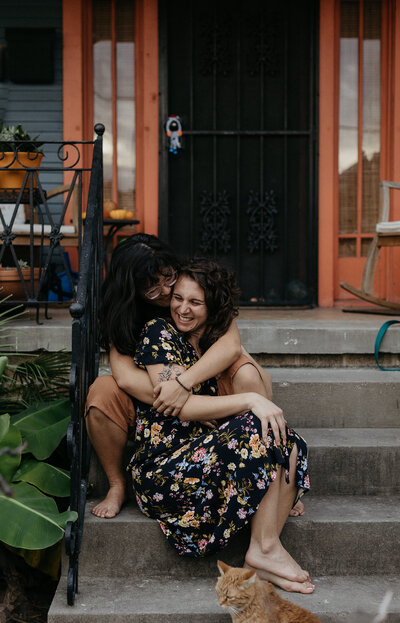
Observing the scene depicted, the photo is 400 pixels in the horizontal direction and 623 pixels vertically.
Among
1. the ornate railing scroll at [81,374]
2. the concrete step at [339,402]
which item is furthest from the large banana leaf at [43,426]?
the concrete step at [339,402]

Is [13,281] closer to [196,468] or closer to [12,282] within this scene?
[12,282]

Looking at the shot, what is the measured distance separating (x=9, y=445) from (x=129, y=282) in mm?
808

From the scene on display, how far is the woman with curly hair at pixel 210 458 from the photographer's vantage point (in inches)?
96.4

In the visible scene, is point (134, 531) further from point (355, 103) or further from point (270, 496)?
point (355, 103)

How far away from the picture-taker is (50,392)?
347 cm

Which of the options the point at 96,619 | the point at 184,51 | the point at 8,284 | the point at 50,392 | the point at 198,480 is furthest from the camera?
the point at 184,51

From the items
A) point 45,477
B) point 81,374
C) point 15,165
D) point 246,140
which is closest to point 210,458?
point 81,374

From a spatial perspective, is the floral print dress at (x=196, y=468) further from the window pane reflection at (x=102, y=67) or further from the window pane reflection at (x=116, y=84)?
the window pane reflection at (x=102, y=67)

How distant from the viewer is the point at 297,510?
2.72 m

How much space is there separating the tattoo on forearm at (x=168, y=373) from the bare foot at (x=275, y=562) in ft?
2.24

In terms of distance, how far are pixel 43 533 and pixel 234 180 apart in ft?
12.9

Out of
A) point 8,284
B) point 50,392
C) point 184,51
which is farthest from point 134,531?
point 184,51

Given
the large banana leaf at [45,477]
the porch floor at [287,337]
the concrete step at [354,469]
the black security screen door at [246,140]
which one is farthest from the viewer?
the black security screen door at [246,140]

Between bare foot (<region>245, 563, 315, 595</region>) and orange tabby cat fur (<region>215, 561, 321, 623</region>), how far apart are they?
0.77 ft
